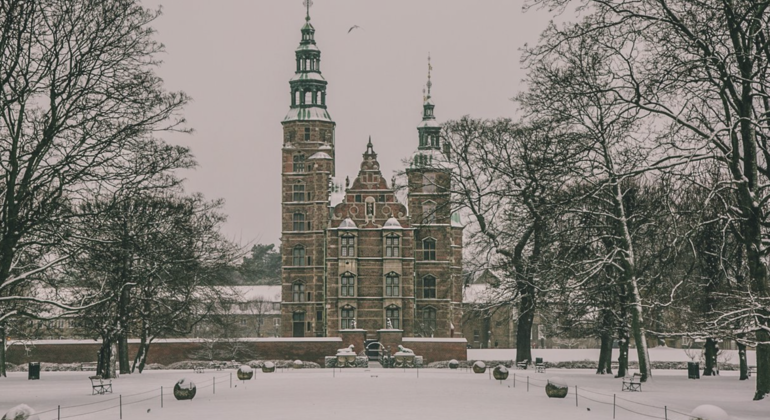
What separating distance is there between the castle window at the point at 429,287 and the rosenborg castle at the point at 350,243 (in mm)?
75

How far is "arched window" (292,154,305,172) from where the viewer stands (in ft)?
250

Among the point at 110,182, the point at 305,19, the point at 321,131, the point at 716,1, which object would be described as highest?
the point at 305,19

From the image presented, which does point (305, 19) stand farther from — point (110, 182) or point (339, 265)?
point (110, 182)

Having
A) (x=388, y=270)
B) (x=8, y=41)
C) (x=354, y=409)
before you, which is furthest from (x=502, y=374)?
(x=388, y=270)

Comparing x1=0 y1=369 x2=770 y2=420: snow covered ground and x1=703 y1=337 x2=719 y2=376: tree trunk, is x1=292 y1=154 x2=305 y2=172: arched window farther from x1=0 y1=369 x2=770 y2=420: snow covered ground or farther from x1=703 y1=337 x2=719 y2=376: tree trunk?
x1=703 y1=337 x2=719 y2=376: tree trunk

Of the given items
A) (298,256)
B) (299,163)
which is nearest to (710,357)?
(298,256)

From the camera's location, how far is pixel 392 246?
73.4 metres

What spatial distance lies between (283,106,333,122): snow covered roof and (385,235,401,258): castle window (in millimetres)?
11164

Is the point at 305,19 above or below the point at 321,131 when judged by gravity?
above

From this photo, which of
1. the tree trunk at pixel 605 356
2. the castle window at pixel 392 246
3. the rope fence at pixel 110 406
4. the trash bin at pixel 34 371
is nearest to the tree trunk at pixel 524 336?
the tree trunk at pixel 605 356

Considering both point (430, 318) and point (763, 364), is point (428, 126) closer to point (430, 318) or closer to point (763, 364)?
point (430, 318)

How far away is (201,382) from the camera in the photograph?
3994 cm

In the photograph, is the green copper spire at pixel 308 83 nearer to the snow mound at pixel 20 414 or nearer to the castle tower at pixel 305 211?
the castle tower at pixel 305 211

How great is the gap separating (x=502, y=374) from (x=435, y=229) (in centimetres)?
3551
